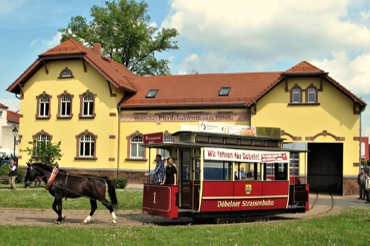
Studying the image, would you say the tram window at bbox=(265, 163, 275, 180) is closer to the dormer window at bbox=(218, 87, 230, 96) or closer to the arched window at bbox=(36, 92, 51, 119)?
the dormer window at bbox=(218, 87, 230, 96)

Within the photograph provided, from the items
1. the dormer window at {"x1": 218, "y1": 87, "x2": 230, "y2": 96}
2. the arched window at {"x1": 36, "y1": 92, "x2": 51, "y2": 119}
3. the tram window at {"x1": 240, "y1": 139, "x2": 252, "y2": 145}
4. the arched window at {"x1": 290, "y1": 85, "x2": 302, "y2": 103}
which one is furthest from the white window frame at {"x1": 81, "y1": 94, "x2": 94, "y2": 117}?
the tram window at {"x1": 240, "y1": 139, "x2": 252, "y2": 145}

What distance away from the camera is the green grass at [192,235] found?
1144 cm

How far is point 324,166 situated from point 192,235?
87.9 feet

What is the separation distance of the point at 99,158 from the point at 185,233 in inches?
962

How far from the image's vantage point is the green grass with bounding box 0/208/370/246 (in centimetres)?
1144

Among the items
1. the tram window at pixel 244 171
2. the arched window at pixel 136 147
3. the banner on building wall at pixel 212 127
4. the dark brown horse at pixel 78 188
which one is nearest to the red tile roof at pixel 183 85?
the arched window at pixel 136 147

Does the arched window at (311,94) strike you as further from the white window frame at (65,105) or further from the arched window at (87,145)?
the white window frame at (65,105)

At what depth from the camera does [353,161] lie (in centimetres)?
3167

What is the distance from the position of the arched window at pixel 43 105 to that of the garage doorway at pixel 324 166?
1908cm

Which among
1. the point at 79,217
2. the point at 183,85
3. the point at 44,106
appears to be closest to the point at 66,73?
the point at 44,106

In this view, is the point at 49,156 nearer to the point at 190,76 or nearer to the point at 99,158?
the point at 99,158

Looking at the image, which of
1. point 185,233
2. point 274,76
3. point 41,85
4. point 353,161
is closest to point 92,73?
point 41,85

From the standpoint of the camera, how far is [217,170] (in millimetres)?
16422

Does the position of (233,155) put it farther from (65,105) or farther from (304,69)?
(65,105)
